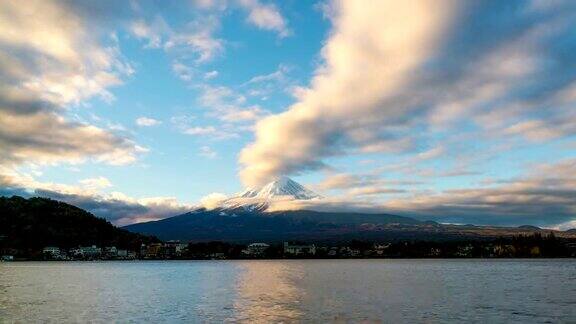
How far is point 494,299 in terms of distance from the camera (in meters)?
77.2

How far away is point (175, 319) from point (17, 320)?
15762 mm

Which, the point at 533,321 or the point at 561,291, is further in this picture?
the point at 561,291

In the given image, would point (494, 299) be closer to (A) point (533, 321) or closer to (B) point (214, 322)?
(A) point (533, 321)

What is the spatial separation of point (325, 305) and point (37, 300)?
139ft

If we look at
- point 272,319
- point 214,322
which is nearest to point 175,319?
point 214,322

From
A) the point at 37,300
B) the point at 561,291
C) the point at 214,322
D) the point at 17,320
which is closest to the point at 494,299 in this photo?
the point at 561,291

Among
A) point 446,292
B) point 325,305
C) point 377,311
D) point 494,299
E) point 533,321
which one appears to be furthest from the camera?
point 446,292

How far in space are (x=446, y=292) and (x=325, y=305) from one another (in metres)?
27.6

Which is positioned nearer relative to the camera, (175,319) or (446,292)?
(175,319)

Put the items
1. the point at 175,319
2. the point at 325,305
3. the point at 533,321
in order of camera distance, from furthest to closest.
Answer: the point at 325,305
the point at 175,319
the point at 533,321

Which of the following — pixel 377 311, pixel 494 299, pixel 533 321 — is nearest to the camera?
pixel 533 321

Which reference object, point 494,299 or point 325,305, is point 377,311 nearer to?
point 325,305

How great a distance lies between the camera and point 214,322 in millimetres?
55625

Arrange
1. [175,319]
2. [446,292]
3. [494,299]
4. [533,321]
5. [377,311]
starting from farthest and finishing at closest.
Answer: [446,292] < [494,299] < [377,311] < [175,319] < [533,321]
